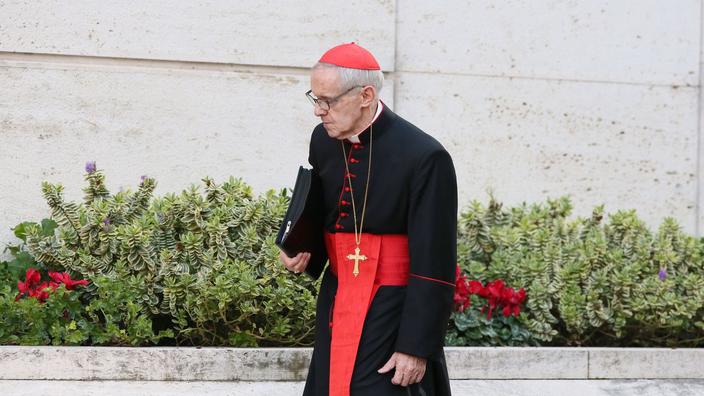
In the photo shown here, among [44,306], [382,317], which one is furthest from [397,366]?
[44,306]

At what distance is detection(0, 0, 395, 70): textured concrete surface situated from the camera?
610cm

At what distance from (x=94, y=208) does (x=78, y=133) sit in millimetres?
1128

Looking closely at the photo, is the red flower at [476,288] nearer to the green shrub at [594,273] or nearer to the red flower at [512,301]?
the red flower at [512,301]

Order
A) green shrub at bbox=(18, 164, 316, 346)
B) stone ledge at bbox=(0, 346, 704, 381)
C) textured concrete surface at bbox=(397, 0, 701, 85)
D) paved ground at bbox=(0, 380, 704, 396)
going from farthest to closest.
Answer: textured concrete surface at bbox=(397, 0, 701, 85)
green shrub at bbox=(18, 164, 316, 346)
stone ledge at bbox=(0, 346, 704, 381)
paved ground at bbox=(0, 380, 704, 396)

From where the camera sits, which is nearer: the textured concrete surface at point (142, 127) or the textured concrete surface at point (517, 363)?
the textured concrete surface at point (517, 363)

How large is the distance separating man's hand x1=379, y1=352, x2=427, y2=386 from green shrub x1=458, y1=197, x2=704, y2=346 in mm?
2186

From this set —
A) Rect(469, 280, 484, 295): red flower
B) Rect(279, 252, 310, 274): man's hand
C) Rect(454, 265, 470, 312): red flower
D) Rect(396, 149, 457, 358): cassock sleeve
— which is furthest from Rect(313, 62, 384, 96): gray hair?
Rect(469, 280, 484, 295): red flower

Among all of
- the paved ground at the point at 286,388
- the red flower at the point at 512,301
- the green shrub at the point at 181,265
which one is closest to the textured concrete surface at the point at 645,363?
the paved ground at the point at 286,388

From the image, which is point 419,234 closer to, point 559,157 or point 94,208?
point 94,208

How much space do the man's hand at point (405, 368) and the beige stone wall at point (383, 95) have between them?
11.6 ft

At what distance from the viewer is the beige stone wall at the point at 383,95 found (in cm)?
613

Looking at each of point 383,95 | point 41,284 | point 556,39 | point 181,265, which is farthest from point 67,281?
point 556,39

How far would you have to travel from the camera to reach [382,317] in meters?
3.13

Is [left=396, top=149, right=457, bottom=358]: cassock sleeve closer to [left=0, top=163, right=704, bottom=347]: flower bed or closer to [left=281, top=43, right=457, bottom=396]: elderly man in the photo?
[left=281, top=43, right=457, bottom=396]: elderly man
